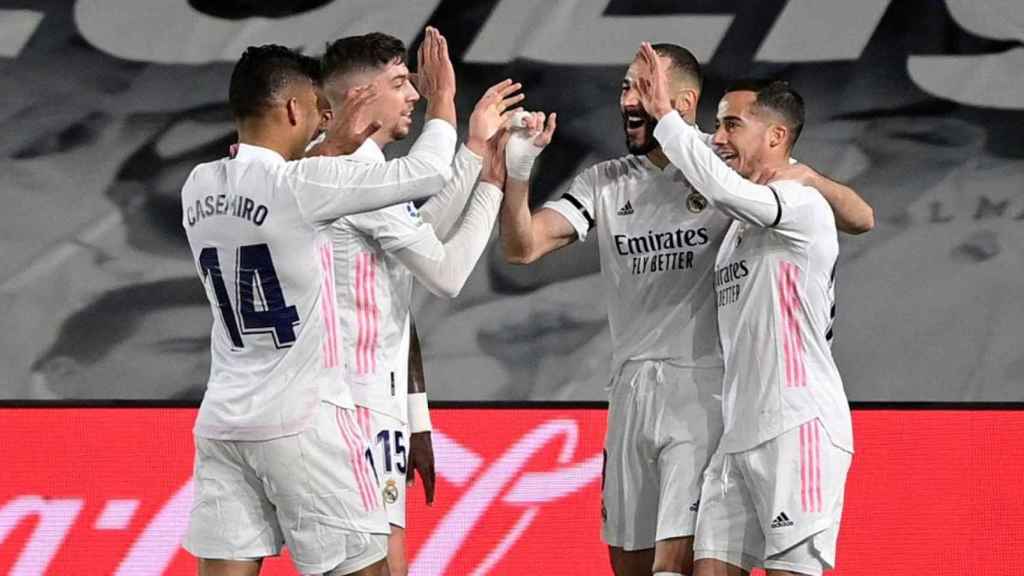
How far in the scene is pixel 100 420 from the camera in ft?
19.5

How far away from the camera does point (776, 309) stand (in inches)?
155

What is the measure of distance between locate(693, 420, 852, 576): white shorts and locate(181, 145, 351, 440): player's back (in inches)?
40.9

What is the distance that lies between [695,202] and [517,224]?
1.62 ft

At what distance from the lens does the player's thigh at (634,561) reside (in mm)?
4320

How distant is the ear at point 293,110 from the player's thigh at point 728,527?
138 cm

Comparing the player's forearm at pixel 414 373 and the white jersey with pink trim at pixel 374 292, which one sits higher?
the white jersey with pink trim at pixel 374 292

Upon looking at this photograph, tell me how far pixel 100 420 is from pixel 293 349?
8.81ft

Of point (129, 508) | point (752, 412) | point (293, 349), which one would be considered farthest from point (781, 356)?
point (129, 508)

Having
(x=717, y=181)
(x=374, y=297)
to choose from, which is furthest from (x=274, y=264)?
(x=717, y=181)

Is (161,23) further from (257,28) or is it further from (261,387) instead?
(261,387)

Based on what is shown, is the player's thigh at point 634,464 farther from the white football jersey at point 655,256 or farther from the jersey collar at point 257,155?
the jersey collar at point 257,155

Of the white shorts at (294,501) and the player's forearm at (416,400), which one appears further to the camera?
the player's forearm at (416,400)

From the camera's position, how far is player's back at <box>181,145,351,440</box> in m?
3.46

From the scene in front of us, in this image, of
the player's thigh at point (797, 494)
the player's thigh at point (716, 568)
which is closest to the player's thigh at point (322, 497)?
the player's thigh at point (716, 568)
